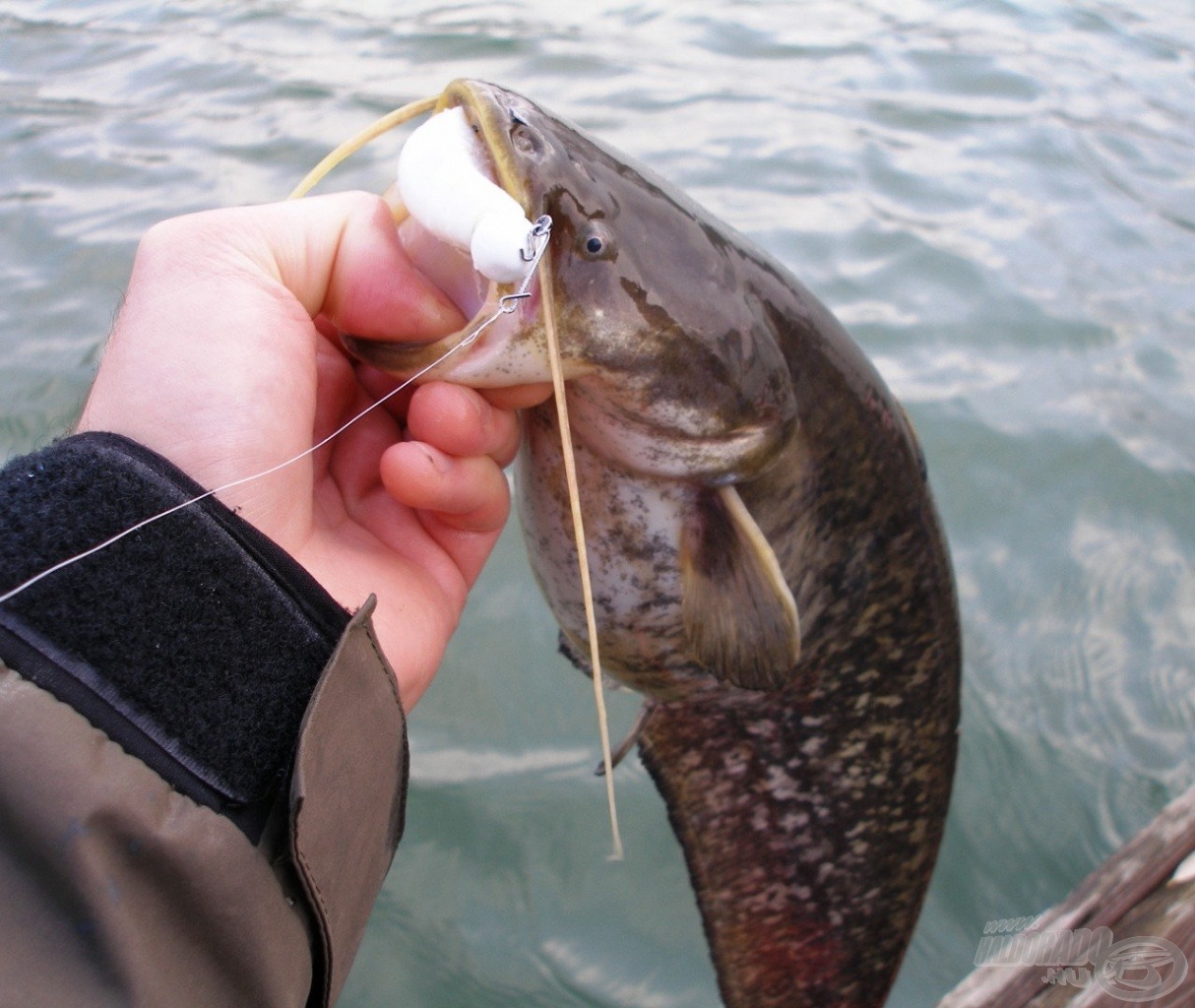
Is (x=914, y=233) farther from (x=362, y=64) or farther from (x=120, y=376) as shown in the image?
(x=120, y=376)

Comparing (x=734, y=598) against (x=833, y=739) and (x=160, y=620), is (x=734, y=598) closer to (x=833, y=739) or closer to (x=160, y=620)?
(x=833, y=739)

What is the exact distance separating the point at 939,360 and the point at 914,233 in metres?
1.02

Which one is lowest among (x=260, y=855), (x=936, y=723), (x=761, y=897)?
(x=761, y=897)

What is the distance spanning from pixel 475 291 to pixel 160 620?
2.29 feet

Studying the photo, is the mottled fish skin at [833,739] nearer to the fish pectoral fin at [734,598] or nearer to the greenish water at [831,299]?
the fish pectoral fin at [734,598]

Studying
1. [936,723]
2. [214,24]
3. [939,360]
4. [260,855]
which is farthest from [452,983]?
[214,24]

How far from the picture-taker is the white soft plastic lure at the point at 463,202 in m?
1.43

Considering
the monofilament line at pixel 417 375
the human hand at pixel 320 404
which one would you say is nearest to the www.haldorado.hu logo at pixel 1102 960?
the human hand at pixel 320 404

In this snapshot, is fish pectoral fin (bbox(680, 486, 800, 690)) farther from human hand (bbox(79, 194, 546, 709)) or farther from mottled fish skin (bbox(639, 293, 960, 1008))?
human hand (bbox(79, 194, 546, 709))

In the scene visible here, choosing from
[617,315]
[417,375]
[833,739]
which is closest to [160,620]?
[417,375]

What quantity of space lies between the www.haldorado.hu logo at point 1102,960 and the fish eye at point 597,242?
1535 millimetres

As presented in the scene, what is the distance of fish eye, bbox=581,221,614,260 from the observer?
164cm

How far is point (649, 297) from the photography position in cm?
173

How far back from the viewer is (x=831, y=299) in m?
4.58
